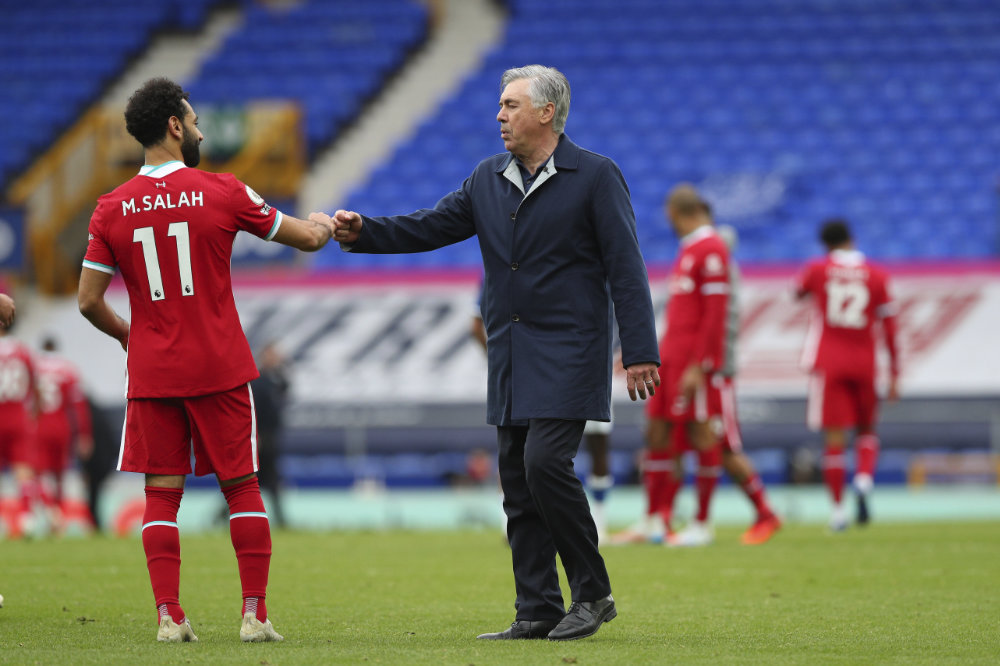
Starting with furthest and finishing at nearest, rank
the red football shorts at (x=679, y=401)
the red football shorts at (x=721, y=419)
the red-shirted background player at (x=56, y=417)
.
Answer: the red-shirted background player at (x=56, y=417) < the red football shorts at (x=721, y=419) < the red football shorts at (x=679, y=401)

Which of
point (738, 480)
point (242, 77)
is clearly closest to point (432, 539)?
point (738, 480)

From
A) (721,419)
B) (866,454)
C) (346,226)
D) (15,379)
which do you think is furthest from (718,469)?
(15,379)

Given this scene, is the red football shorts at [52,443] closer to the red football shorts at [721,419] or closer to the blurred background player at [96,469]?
the blurred background player at [96,469]

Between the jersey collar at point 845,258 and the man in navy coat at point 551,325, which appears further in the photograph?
the jersey collar at point 845,258

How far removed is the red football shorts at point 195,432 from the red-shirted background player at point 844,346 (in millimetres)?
6902

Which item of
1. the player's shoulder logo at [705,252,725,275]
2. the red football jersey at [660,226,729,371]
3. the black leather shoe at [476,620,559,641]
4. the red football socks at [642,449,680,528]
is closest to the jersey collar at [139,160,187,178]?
the black leather shoe at [476,620,559,641]

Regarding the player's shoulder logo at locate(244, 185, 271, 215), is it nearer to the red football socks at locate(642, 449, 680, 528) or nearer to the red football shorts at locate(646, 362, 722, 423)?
the red football shorts at locate(646, 362, 722, 423)

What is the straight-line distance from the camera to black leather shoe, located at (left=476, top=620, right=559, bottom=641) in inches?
198

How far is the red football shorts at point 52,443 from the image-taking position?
1579 cm

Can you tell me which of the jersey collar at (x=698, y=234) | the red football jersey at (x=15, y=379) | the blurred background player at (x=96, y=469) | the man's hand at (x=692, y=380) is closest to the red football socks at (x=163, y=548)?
the man's hand at (x=692, y=380)

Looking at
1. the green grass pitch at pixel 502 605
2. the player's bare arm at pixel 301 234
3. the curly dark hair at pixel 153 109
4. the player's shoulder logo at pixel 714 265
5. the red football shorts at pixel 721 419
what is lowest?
the green grass pitch at pixel 502 605

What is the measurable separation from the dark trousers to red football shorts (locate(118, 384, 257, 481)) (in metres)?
0.95

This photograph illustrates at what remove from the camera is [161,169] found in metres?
5.01

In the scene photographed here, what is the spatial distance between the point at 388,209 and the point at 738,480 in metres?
14.5
